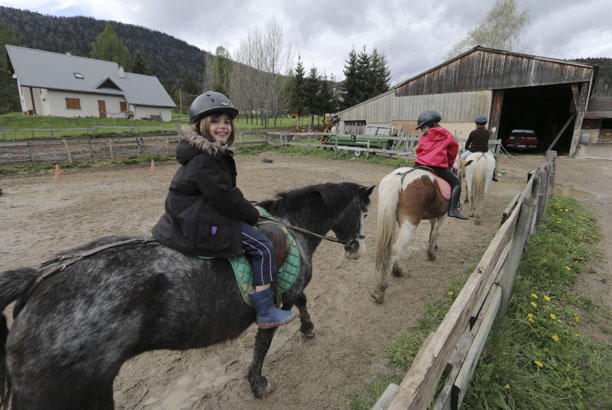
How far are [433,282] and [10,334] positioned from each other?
4.73m

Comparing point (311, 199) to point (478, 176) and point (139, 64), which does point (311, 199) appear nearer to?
point (478, 176)

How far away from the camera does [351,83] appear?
34.2 metres

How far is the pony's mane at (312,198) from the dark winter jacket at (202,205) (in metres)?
0.70

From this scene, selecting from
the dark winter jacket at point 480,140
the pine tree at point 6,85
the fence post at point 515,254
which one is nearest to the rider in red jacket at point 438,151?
the fence post at point 515,254

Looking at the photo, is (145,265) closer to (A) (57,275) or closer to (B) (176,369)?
(A) (57,275)

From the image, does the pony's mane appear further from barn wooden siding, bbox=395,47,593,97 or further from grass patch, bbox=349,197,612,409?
barn wooden siding, bbox=395,47,593,97

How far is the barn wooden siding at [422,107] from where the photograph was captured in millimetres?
17828

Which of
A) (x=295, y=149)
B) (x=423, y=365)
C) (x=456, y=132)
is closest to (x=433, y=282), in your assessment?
(x=423, y=365)

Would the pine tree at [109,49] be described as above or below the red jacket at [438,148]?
above

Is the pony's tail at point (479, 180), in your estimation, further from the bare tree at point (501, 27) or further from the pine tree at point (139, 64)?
the pine tree at point (139, 64)

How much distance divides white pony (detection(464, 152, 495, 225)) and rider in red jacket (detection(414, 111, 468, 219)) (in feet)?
9.43

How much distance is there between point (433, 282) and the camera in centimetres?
445

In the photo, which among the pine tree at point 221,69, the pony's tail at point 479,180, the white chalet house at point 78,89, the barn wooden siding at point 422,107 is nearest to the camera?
the pony's tail at point 479,180

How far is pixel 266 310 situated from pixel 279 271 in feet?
1.11
